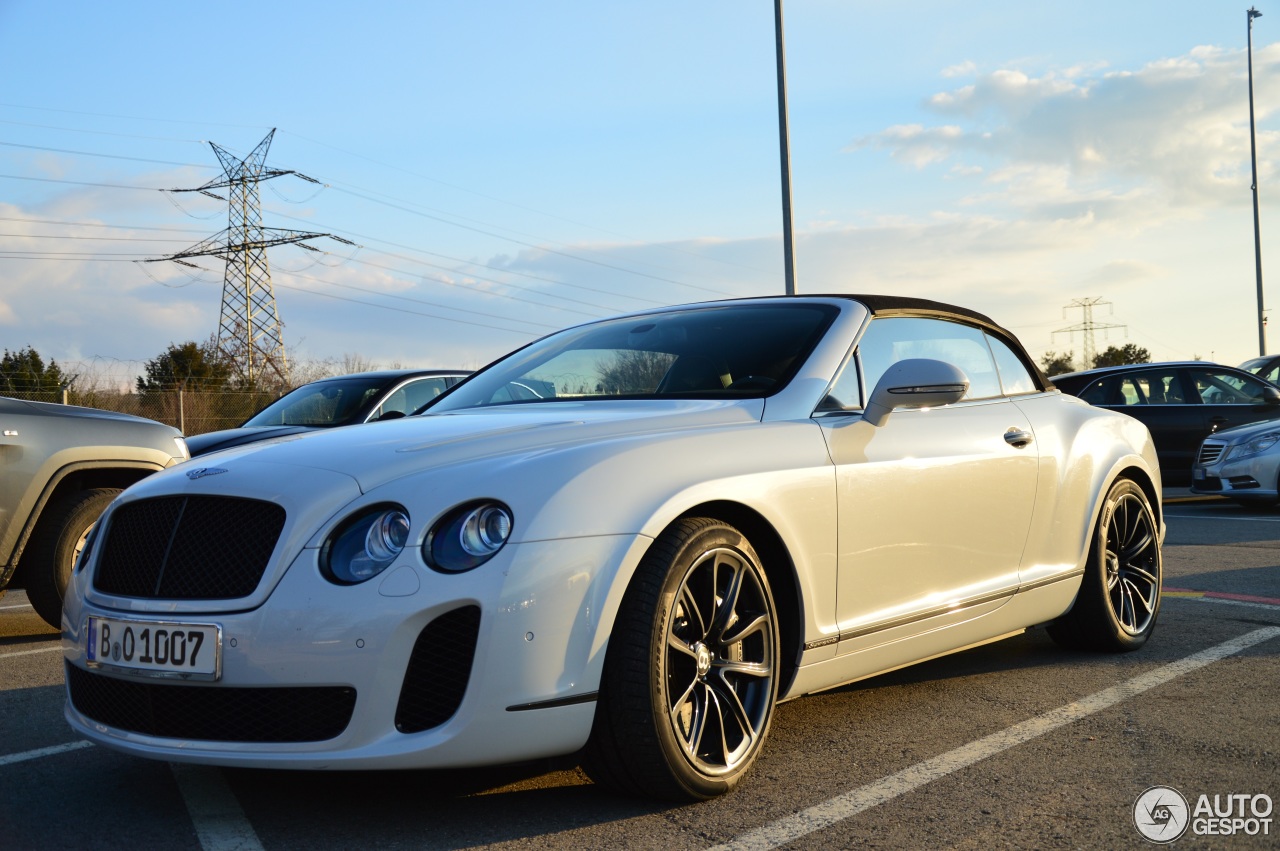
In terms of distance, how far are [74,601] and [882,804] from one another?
2.33 meters

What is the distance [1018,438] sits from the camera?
15.6ft

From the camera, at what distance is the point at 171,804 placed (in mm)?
3379

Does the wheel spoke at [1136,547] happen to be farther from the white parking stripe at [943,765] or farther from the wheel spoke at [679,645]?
the wheel spoke at [679,645]

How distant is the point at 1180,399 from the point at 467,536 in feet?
42.9

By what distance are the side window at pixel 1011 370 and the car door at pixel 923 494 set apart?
157 mm

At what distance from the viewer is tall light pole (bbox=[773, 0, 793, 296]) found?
673 inches

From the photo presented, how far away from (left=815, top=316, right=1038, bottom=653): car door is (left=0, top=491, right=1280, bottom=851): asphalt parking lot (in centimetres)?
40

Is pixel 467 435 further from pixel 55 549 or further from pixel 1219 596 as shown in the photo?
pixel 1219 596

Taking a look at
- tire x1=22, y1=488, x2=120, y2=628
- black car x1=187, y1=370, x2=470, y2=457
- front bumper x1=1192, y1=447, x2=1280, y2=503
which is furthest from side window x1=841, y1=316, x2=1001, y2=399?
front bumper x1=1192, y1=447, x2=1280, y2=503

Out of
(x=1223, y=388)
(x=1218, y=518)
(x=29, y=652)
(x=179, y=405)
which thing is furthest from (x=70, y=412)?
(x=179, y=405)

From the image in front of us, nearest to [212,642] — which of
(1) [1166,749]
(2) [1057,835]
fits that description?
(2) [1057,835]

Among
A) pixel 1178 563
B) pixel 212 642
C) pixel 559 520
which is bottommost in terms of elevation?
pixel 1178 563

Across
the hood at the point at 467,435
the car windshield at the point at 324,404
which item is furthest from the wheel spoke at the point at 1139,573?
the car windshield at the point at 324,404

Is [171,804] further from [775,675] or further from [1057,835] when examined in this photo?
[1057,835]
